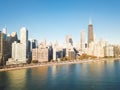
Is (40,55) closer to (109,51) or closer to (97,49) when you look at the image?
(97,49)

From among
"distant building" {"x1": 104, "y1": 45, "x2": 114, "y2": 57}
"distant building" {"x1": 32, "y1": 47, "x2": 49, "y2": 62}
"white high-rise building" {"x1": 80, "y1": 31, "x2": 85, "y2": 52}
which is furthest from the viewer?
"white high-rise building" {"x1": 80, "y1": 31, "x2": 85, "y2": 52}

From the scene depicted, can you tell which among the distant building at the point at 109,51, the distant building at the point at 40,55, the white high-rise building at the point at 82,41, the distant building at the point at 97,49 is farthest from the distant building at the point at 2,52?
the white high-rise building at the point at 82,41

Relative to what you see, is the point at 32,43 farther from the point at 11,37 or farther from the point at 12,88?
the point at 12,88

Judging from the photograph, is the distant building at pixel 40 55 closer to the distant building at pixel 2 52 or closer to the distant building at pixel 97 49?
the distant building at pixel 2 52

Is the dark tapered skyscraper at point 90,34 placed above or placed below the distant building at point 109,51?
above

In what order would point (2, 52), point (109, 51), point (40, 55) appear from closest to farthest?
1. point (2, 52)
2. point (40, 55)
3. point (109, 51)

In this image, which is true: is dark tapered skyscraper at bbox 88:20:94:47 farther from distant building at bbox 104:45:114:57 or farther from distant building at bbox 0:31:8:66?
distant building at bbox 0:31:8:66

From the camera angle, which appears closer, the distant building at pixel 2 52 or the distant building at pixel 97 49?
the distant building at pixel 2 52

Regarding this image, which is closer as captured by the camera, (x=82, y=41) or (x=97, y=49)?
(x=97, y=49)

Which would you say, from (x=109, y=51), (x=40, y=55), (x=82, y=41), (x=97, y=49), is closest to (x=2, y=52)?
(x=40, y=55)

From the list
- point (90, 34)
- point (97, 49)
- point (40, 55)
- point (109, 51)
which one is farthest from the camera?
point (90, 34)

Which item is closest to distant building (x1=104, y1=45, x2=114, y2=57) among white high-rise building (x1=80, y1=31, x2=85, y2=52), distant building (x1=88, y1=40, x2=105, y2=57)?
Answer: distant building (x1=88, y1=40, x2=105, y2=57)

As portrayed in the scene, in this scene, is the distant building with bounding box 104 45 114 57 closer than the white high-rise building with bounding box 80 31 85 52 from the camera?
Yes
